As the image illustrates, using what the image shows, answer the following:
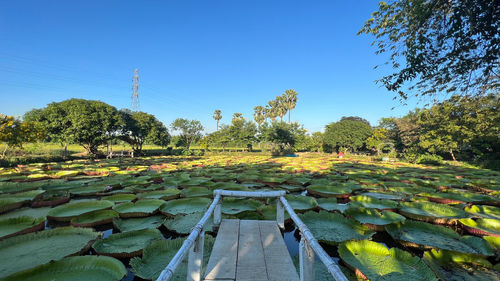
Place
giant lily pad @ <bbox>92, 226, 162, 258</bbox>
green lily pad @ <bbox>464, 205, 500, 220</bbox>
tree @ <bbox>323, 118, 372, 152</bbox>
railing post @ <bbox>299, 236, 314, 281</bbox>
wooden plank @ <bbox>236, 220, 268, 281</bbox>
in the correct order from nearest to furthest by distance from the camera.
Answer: railing post @ <bbox>299, 236, 314, 281</bbox>, wooden plank @ <bbox>236, 220, 268, 281</bbox>, giant lily pad @ <bbox>92, 226, 162, 258</bbox>, green lily pad @ <bbox>464, 205, 500, 220</bbox>, tree @ <bbox>323, 118, 372, 152</bbox>

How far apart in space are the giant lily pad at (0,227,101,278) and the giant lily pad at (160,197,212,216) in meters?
1.41

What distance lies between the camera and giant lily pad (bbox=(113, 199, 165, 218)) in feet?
12.8

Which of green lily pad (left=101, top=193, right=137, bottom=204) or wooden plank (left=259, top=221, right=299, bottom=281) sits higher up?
wooden plank (left=259, top=221, right=299, bottom=281)

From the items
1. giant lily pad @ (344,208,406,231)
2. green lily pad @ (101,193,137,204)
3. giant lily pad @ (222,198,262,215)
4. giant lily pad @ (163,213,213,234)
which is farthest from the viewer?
green lily pad @ (101,193,137,204)

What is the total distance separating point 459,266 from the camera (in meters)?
2.31

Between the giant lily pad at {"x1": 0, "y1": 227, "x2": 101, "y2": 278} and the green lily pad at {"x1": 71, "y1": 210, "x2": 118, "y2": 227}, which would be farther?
the green lily pad at {"x1": 71, "y1": 210, "x2": 118, "y2": 227}

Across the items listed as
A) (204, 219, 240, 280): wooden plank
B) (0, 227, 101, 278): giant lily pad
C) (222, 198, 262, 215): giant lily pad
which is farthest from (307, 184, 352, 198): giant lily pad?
(0, 227, 101, 278): giant lily pad

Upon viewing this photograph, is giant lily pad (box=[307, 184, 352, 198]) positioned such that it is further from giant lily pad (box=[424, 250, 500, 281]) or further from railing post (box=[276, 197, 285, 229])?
giant lily pad (box=[424, 250, 500, 281])

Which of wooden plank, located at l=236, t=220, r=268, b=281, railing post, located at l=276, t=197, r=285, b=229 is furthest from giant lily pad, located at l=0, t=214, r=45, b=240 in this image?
railing post, located at l=276, t=197, r=285, b=229

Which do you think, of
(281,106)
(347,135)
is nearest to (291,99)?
(281,106)

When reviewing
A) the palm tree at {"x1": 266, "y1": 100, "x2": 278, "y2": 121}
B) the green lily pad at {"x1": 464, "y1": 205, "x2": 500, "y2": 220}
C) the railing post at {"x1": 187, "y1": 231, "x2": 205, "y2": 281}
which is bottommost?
the green lily pad at {"x1": 464, "y1": 205, "x2": 500, "y2": 220}

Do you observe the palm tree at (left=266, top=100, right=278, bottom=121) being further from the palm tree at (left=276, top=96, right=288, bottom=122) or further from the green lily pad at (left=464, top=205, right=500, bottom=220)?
the green lily pad at (left=464, top=205, right=500, bottom=220)

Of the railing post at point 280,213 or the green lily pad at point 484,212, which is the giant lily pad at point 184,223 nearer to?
the railing post at point 280,213

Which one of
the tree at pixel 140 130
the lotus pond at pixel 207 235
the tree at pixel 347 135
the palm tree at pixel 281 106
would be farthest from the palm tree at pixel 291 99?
the lotus pond at pixel 207 235
